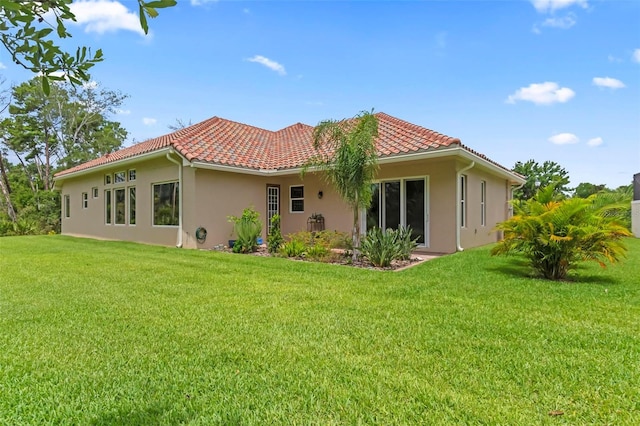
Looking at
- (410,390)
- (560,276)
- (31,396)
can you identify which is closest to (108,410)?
(31,396)

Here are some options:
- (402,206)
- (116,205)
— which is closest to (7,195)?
(116,205)

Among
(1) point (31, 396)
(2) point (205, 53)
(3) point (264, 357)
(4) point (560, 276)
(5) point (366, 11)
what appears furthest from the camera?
(2) point (205, 53)

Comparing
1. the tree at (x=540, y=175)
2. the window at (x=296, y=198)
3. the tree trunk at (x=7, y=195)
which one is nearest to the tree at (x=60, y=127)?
the tree trunk at (x=7, y=195)

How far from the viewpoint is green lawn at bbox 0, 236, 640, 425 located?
2.44 metres

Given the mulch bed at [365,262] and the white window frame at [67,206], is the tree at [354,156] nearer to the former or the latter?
the mulch bed at [365,262]

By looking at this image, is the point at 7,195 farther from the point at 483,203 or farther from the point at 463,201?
the point at 483,203

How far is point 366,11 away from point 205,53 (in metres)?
5.76

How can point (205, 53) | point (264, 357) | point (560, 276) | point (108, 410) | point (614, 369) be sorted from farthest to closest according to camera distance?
point (205, 53), point (560, 276), point (264, 357), point (614, 369), point (108, 410)

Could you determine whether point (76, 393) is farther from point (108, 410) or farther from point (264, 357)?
point (264, 357)

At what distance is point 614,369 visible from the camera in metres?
3.02

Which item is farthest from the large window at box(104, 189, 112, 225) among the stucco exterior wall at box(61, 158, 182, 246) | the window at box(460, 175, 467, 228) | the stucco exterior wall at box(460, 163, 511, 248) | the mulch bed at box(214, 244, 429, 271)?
the stucco exterior wall at box(460, 163, 511, 248)

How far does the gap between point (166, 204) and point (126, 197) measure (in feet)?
10.0

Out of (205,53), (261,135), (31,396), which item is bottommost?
(31,396)

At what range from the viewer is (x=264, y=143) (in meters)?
16.8
